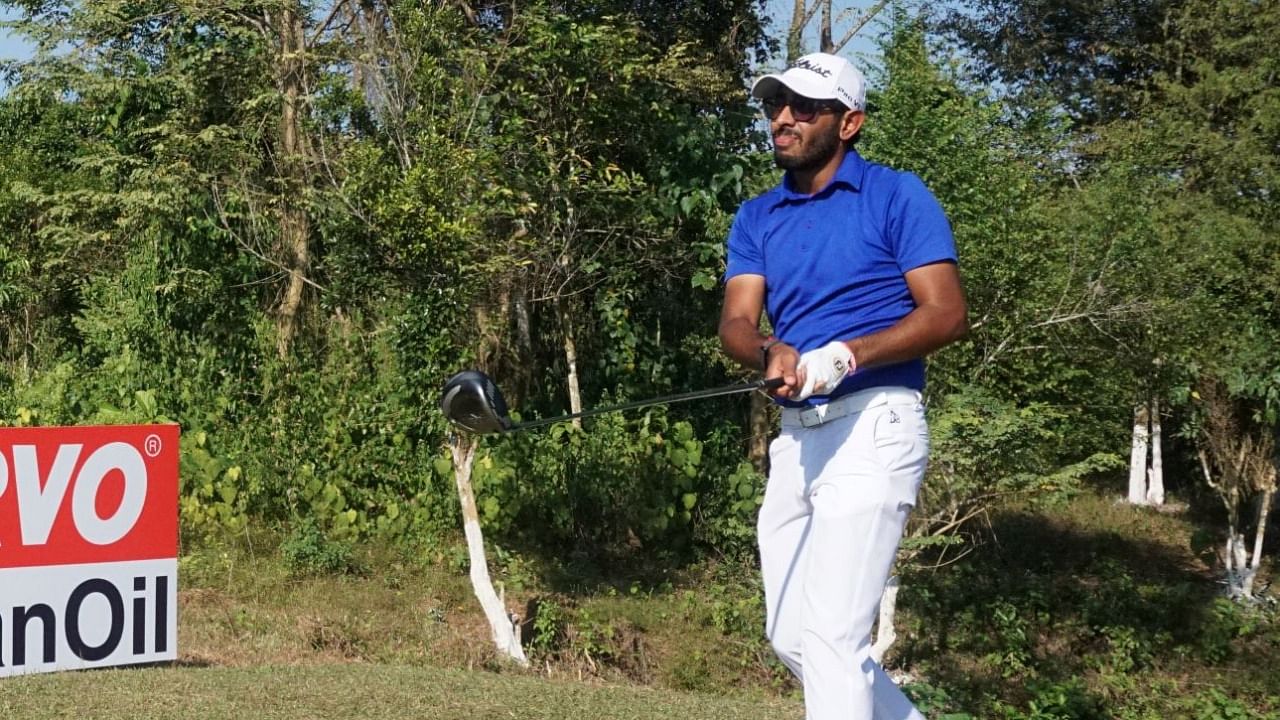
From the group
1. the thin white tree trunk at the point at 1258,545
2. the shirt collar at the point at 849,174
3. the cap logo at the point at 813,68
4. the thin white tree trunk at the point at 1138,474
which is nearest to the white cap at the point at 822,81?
the cap logo at the point at 813,68

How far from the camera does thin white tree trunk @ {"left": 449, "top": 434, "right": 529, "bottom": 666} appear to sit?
1073cm

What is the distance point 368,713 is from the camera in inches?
227

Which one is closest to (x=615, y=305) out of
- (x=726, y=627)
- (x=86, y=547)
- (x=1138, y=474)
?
(x=726, y=627)

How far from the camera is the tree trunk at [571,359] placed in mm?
13445

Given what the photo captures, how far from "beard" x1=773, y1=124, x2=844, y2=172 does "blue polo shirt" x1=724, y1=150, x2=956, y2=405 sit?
0.17 ft

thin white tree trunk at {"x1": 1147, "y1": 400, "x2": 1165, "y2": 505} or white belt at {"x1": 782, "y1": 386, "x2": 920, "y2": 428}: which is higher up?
white belt at {"x1": 782, "y1": 386, "x2": 920, "y2": 428}

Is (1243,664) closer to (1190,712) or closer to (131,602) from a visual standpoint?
(1190,712)

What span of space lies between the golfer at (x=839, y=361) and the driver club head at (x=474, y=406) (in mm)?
729

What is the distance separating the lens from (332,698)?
6.00 meters

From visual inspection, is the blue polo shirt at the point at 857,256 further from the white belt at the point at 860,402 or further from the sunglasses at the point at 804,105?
the sunglasses at the point at 804,105

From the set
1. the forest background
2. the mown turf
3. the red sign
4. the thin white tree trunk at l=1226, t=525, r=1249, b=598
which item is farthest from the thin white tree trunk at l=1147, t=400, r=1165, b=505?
the red sign

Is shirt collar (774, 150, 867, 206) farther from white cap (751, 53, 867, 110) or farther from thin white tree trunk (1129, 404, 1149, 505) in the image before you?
thin white tree trunk (1129, 404, 1149, 505)

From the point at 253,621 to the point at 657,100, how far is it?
18.0 ft

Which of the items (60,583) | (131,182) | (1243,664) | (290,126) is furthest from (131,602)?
(1243,664)
